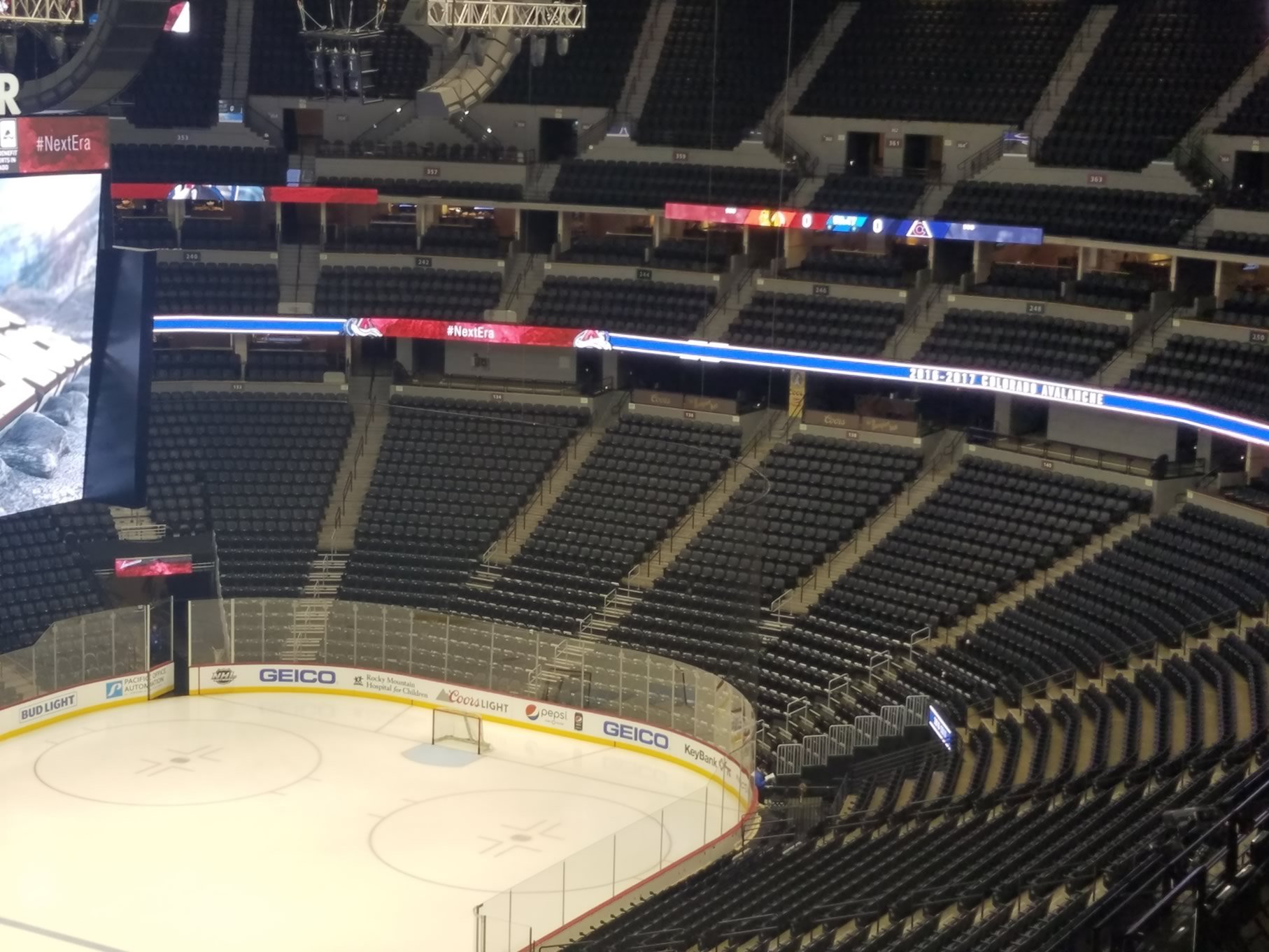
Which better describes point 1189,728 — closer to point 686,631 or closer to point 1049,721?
point 1049,721

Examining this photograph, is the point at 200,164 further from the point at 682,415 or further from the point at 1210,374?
the point at 1210,374

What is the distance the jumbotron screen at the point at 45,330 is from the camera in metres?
21.0

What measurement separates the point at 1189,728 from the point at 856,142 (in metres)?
17.5

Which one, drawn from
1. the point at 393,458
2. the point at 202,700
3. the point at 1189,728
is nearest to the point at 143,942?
the point at 202,700

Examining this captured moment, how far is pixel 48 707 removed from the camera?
26.5 meters

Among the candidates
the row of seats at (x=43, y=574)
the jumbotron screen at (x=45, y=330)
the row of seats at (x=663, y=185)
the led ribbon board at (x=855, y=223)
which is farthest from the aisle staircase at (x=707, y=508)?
the jumbotron screen at (x=45, y=330)

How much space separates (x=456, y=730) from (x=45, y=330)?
8.45m

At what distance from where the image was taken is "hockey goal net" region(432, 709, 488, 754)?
85.9ft

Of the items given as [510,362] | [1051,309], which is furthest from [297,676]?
[1051,309]

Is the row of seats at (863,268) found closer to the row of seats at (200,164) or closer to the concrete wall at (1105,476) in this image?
the concrete wall at (1105,476)

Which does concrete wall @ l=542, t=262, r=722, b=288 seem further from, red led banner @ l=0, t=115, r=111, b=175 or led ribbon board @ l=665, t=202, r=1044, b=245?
red led banner @ l=0, t=115, r=111, b=175

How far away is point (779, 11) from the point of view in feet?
114

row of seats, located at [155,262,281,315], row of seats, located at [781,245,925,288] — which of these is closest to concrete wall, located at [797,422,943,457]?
row of seats, located at [781,245,925,288]

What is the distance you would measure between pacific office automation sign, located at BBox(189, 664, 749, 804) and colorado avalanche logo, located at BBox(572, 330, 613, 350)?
23.7 ft
